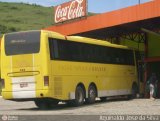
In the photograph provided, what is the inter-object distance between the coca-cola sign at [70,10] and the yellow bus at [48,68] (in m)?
7.93

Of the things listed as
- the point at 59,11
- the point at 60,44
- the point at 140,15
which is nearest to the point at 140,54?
the point at 140,15

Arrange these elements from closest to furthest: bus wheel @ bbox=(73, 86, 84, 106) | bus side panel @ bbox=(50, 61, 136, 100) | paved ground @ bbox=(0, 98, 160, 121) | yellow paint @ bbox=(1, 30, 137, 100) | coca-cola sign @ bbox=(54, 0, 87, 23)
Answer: paved ground @ bbox=(0, 98, 160, 121)
yellow paint @ bbox=(1, 30, 137, 100)
bus side panel @ bbox=(50, 61, 136, 100)
bus wheel @ bbox=(73, 86, 84, 106)
coca-cola sign @ bbox=(54, 0, 87, 23)

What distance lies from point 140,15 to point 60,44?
20.5 feet

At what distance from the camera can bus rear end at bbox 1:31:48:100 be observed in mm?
22359

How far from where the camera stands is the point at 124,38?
117 ft

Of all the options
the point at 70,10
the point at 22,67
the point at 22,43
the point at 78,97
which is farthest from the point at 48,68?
the point at 70,10

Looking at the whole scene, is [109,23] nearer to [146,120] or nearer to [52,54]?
[52,54]

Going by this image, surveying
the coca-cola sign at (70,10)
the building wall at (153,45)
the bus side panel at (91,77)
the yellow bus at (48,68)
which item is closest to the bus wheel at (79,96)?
the yellow bus at (48,68)

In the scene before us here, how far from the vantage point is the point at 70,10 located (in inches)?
1414

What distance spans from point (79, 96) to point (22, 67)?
339 cm

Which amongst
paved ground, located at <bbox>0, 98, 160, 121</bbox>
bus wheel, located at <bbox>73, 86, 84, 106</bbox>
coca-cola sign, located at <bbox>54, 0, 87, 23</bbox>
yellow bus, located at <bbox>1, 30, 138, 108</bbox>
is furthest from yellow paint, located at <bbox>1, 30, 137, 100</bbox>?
coca-cola sign, located at <bbox>54, 0, 87, 23</bbox>

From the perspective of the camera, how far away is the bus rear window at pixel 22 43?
74.0ft

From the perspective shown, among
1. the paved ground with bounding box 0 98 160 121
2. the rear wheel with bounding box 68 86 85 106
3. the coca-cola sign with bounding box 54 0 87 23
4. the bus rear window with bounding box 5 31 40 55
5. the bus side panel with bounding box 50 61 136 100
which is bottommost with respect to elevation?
the paved ground with bounding box 0 98 160 121

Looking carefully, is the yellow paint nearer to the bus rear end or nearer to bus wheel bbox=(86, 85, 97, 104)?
the bus rear end
